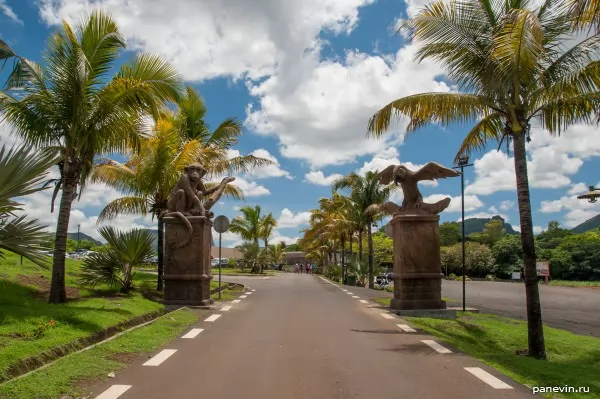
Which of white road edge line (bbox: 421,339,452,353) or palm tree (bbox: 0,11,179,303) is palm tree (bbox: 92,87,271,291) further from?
white road edge line (bbox: 421,339,452,353)

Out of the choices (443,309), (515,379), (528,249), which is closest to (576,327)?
(443,309)

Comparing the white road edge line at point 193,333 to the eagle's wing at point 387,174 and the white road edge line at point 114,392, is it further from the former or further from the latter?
the eagle's wing at point 387,174

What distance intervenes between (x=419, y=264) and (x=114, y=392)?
9605mm

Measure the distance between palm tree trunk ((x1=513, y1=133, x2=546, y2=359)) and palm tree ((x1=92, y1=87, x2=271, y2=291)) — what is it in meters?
7.98

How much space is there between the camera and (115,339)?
7551mm

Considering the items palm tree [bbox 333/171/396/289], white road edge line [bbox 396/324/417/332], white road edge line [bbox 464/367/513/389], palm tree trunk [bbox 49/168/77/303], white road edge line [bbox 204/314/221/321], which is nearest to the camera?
white road edge line [bbox 464/367/513/389]

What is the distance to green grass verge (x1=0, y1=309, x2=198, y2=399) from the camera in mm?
4695

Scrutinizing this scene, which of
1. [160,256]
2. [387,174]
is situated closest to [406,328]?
[387,174]

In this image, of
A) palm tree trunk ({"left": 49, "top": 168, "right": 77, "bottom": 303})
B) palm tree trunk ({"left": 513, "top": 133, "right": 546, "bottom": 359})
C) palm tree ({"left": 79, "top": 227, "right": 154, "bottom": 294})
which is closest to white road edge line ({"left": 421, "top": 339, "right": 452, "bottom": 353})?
palm tree trunk ({"left": 513, "top": 133, "right": 546, "bottom": 359})

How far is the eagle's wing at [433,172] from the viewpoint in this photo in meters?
13.5

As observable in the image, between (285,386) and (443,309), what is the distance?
870 cm

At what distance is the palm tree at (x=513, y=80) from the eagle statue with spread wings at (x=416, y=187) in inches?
98.2

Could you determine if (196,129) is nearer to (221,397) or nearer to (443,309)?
(443,309)

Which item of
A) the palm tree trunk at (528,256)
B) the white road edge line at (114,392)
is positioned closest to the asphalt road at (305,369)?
the white road edge line at (114,392)
